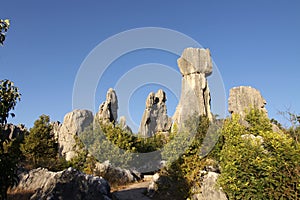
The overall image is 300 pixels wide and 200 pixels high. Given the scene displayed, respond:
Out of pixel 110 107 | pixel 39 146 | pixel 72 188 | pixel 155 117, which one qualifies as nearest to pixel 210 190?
pixel 72 188

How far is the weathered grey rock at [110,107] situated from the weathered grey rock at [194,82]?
9.74 meters

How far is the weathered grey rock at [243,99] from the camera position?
36562mm

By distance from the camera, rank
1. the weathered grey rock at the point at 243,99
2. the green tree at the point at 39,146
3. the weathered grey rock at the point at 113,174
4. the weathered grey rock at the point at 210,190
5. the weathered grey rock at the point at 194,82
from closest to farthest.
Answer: the weathered grey rock at the point at 210,190, the weathered grey rock at the point at 113,174, the green tree at the point at 39,146, the weathered grey rock at the point at 243,99, the weathered grey rock at the point at 194,82

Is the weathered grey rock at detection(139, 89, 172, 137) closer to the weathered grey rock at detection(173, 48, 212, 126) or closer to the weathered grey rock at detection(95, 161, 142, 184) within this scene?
the weathered grey rock at detection(173, 48, 212, 126)

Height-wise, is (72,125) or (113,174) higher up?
(72,125)

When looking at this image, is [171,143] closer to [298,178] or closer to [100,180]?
[100,180]

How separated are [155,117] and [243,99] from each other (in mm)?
16146

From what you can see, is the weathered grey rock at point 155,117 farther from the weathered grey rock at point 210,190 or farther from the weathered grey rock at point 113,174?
the weathered grey rock at point 210,190

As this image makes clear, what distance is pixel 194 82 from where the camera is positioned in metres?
42.2

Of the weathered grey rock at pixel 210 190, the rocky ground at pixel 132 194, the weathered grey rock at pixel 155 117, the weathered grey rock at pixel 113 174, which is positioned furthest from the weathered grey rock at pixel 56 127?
the weathered grey rock at pixel 210 190

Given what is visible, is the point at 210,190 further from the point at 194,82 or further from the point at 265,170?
the point at 194,82

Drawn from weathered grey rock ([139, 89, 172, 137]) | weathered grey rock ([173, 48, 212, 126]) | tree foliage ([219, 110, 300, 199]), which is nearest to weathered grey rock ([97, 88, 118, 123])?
weathered grey rock ([139, 89, 172, 137])

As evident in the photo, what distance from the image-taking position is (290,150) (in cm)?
682

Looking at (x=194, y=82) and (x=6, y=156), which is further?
(x=194, y=82)
